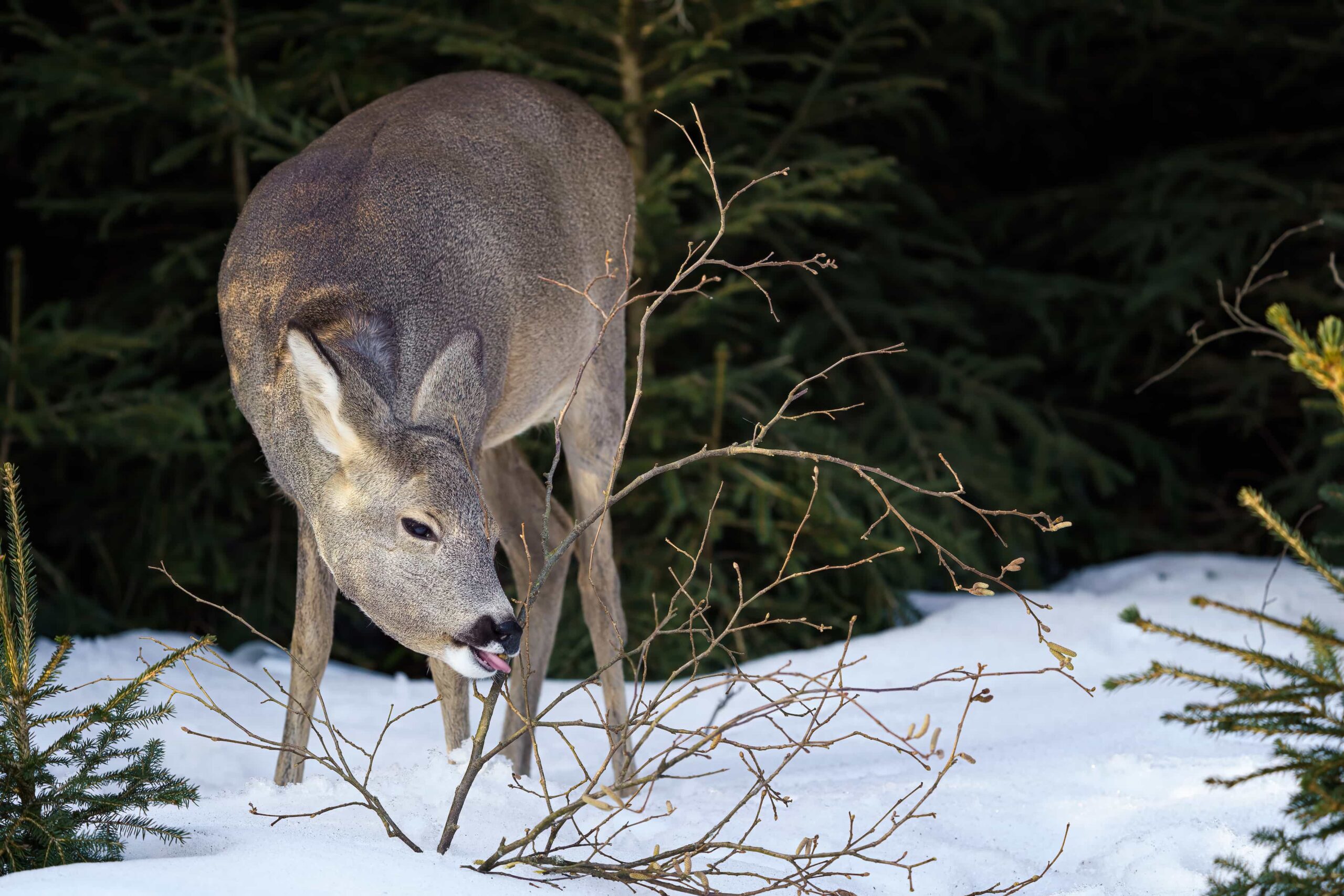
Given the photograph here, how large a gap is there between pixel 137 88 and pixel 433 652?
455 centimetres

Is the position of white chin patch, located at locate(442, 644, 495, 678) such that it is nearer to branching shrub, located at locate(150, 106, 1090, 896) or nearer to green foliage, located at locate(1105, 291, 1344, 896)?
branching shrub, located at locate(150, 106, 1090, 896)

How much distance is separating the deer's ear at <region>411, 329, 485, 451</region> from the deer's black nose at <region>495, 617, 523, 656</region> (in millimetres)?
479

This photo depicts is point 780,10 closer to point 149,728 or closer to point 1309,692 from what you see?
point 149,728

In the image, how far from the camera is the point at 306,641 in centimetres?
409

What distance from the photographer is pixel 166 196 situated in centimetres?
727

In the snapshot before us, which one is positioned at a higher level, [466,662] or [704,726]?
[466,662]

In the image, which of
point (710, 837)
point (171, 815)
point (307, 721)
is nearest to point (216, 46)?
point (307, 721)

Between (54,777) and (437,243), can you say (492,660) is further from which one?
(437,243)

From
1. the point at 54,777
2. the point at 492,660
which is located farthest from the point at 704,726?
the point at 54,777

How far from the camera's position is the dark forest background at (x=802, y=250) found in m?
6.64

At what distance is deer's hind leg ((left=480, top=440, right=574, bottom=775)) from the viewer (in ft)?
15.9

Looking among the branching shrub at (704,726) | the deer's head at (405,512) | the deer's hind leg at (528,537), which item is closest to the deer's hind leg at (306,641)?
the branching shrub at (704,726)

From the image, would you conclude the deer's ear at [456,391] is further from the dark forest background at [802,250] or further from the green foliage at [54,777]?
the dark forest background at [802,250]

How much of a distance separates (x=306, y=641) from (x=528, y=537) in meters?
1.07
